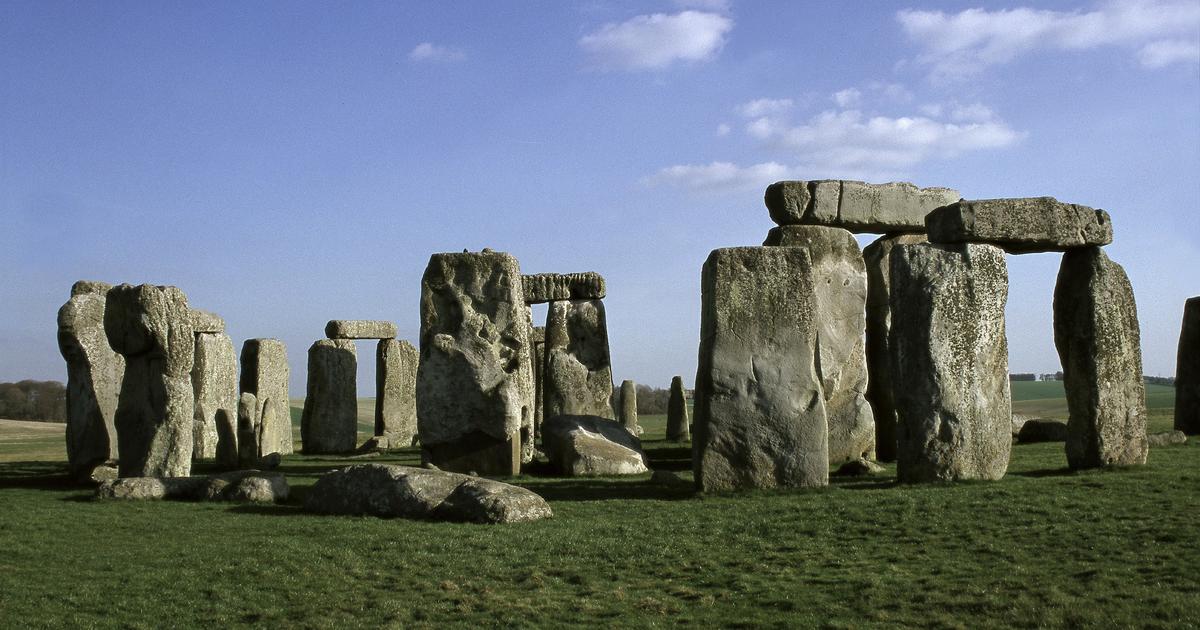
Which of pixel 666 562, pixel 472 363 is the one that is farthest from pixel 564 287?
pixel 666 562

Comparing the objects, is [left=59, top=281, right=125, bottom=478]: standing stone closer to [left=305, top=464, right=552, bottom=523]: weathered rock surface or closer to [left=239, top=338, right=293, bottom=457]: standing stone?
[left=239, top=338, right=293, bottom=457]: standing stone

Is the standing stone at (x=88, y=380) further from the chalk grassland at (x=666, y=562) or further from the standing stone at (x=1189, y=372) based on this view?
the standing stone at (x=1189, y=372)

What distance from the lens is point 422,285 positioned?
17.3m

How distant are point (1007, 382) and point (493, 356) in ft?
23.4

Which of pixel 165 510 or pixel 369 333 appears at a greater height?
pixel 369 333

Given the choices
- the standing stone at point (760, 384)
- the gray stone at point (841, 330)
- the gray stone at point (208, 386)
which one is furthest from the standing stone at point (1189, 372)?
the gray stone at point (208, 386)

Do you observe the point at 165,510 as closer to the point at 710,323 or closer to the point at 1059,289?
the point at 710,323

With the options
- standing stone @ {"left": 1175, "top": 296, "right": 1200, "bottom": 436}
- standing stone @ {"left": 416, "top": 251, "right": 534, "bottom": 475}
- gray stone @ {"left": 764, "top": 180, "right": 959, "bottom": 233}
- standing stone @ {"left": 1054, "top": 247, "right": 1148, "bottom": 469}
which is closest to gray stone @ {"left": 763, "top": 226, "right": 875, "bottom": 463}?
gray stone @ {"left": 764, "top": 180, "right": 959, "bottom": 233}

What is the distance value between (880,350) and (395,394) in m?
11.3

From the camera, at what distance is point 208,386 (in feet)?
72.1

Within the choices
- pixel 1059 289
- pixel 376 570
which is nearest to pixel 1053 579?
pixel 376 570

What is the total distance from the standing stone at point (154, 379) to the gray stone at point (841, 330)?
28.1 feet

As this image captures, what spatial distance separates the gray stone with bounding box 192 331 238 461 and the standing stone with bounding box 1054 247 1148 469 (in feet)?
46.2

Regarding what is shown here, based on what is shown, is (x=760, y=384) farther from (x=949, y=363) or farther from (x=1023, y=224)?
(x=1023, y=224)
